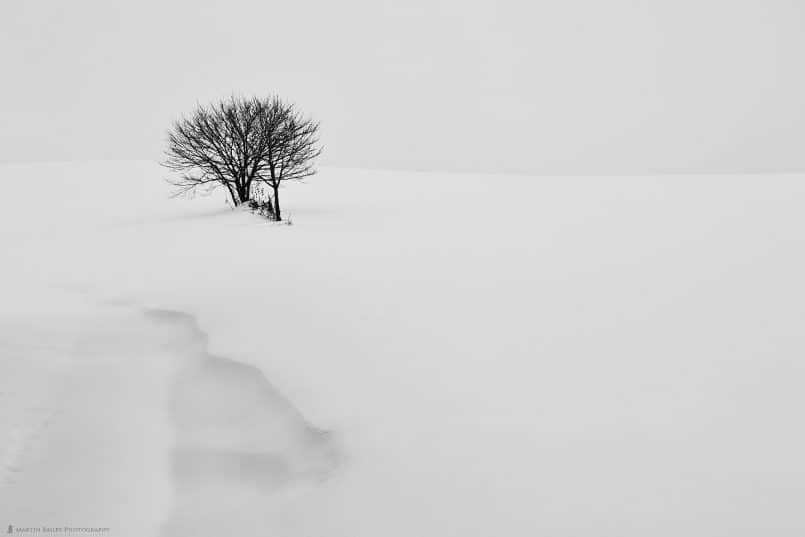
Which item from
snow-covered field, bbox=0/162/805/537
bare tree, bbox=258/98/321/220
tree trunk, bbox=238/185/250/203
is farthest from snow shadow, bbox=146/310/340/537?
tree trunk, bbox=238/185/250/203

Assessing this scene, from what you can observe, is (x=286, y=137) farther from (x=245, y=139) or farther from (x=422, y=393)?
(x=422, y=393)

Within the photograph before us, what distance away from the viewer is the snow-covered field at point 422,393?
264 centimetres

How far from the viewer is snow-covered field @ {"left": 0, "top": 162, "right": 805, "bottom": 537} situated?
8.67 feet

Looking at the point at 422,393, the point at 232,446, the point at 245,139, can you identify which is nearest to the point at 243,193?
the point at 245,139

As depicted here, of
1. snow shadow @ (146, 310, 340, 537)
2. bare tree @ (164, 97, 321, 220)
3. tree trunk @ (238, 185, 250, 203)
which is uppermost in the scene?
bare tree @ (164, 97, 321, 220)

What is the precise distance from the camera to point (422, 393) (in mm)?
3646

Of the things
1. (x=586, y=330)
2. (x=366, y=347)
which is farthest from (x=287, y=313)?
(x=586, y=330)

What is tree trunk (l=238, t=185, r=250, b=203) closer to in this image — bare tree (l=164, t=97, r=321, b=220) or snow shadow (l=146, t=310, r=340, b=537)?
bare tree (l=164, t=97, r=321, b=220)

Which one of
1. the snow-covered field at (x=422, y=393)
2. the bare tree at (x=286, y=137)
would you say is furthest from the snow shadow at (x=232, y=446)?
the bare tree at (x=286, y=137)

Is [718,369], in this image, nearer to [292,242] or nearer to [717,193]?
[292,242]

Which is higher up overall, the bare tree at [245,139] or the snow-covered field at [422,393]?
the bare tree at [245,139]

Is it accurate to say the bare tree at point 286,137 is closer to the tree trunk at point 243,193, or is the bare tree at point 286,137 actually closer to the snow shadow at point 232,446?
the tree trunk at point 243,193

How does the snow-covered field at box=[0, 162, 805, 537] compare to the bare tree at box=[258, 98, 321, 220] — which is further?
the bare tree at box=[258, 98, 321, 220]

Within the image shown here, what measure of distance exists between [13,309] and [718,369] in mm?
7999
